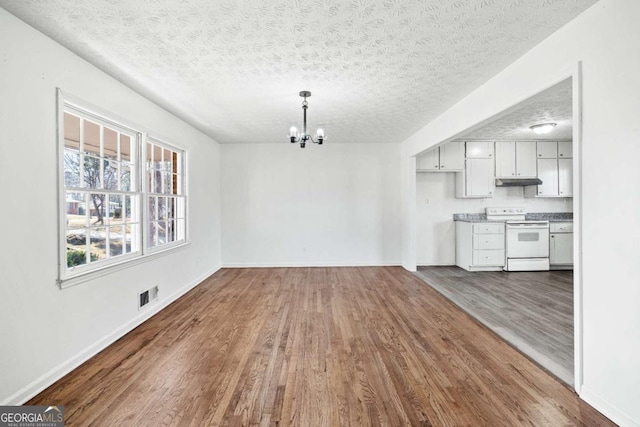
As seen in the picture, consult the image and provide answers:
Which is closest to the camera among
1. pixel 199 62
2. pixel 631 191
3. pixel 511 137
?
pixel 631 191

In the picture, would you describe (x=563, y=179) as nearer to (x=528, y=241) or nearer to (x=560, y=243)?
(x=560, y=243)

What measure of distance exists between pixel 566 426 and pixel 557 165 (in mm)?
→ 6018

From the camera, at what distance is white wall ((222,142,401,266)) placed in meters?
6.28

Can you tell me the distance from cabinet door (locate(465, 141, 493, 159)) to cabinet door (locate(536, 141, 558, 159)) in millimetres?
1000

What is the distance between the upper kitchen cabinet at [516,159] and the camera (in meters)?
6.05

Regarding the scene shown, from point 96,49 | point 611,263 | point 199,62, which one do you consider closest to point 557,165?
point 611,263

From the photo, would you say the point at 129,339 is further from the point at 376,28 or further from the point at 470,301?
the point at 470,301

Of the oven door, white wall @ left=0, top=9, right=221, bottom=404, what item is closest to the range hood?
the oven door

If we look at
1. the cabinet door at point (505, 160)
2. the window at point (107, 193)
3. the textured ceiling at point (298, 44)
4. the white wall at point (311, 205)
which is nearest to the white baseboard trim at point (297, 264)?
the white wall at point (311, 205)

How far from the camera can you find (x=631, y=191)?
1685mm

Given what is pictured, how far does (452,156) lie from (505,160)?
1111 mm

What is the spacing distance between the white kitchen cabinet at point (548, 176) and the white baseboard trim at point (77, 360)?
720 cm

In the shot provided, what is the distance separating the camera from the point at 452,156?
6.02 meters

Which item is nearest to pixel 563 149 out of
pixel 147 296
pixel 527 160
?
pixel 527 160
